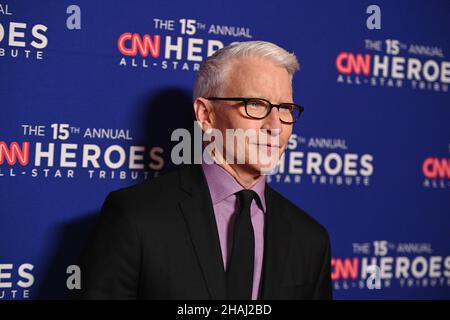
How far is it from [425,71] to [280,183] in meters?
0.74

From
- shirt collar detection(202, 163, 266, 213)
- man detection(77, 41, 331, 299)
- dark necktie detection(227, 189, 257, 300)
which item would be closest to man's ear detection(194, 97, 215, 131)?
man detection(77, 41, 331, 299)

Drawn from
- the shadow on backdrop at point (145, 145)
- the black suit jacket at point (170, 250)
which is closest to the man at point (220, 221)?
the black suit jacket at point (170, 250)

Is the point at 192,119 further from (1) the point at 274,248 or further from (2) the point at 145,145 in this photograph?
(1) the point at 274,248

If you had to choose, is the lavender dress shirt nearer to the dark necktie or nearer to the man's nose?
the dark necktie

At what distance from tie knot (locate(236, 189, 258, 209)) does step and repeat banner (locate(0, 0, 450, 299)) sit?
1.38 feet

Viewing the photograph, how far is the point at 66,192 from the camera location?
1.91m

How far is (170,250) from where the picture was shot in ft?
5.27

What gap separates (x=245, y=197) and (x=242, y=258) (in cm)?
16

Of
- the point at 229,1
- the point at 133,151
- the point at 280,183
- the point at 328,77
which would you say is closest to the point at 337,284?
the point at 280,183

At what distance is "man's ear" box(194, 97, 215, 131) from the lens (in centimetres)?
171

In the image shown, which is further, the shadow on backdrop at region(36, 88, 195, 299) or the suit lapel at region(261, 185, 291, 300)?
the shadow on backdrop at region(36, 88, 195, 299)

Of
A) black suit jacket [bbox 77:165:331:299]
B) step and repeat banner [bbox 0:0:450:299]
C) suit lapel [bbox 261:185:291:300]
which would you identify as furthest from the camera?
step and repeat banner [bbox 0:0:450:299]

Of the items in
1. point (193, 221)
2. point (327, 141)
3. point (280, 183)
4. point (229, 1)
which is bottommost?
point (193, 221)

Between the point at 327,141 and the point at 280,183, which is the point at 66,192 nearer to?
the point at 280,183
